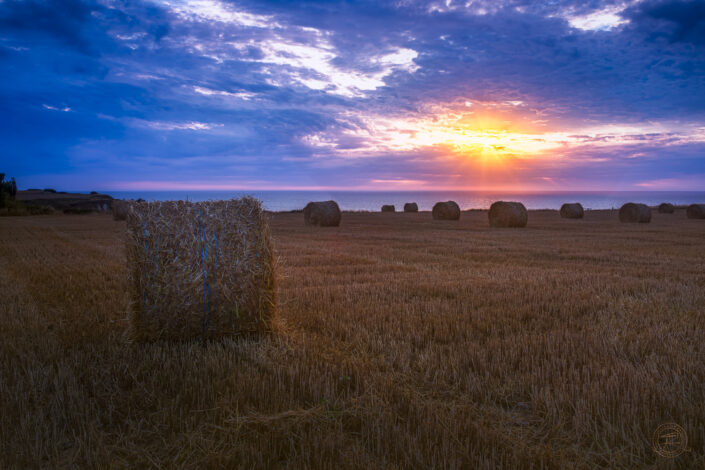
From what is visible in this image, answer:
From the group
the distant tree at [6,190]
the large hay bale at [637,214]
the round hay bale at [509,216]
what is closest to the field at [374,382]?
the round hay bale at [509,216]

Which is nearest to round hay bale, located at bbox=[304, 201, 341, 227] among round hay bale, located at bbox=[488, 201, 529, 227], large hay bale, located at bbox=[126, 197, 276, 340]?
round hay bale, located at bbox=[488, 201, 529, 227]

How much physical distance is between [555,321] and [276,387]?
364cm

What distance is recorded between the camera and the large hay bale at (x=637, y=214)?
1037 inches

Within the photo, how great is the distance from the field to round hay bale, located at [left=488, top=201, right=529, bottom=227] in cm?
1571

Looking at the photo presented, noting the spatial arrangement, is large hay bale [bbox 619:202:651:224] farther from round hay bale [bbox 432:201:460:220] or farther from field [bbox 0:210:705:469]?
field [bbox 0:210:705:469]

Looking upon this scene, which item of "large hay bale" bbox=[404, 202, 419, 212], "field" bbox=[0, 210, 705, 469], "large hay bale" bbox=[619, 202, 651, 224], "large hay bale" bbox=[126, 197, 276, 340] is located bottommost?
"field" bbox=[0, 210, 705, 469]

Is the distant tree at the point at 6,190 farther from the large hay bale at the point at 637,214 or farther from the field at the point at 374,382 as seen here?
the large hay bale at the point at 637,214

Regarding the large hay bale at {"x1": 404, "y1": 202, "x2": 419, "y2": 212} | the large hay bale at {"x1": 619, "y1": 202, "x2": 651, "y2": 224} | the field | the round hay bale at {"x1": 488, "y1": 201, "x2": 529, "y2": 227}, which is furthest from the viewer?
the large hay bale at {"x1": 404, "y1": 202, "x2": 419, "y2": 212}

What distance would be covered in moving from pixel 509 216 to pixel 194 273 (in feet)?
67.4

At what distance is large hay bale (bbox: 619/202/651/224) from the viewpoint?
26328mm

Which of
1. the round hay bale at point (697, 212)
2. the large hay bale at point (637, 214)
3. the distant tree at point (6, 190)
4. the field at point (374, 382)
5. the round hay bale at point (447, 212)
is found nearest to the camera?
the field at point (374, 382)

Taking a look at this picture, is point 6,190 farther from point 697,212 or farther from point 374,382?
point 697,212

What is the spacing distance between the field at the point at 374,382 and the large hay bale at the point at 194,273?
11.1 inches

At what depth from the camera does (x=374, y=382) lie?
3709 millimetres
